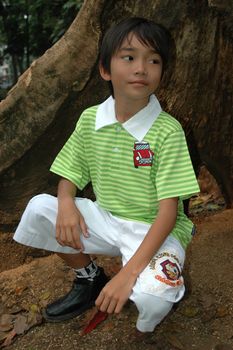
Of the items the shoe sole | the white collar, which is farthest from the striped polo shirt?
the shoe sole

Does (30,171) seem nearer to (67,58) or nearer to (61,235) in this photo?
(67,58)

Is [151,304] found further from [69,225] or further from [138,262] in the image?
[69,225]

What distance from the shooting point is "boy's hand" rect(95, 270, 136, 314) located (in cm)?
165

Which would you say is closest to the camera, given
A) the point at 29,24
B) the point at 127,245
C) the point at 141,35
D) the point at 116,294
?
the point at 116,294

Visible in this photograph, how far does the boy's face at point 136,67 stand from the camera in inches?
68.7

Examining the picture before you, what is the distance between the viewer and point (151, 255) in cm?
171

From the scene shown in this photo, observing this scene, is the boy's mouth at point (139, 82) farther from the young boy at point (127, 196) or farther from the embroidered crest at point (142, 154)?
the embroidered crest at point (142, 154)

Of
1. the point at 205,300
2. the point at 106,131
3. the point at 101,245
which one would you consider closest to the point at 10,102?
the point at 106,131

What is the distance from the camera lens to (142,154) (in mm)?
1812

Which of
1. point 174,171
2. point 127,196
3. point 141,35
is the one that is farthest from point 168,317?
point 141,35

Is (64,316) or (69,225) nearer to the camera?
(69,225)

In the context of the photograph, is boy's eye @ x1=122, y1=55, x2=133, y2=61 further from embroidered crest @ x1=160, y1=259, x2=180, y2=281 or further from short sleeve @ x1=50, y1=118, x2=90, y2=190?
embroidered crest @ x1=160, y1=259, x2=180, y2=281

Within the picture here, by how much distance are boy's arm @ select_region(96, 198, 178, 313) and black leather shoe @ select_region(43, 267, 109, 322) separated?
41 centimetres

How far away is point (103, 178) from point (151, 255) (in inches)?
15.5
